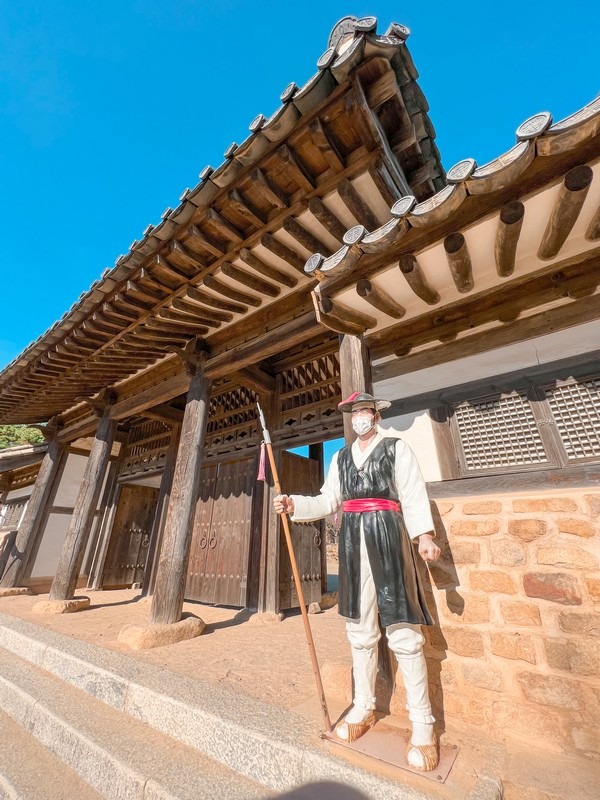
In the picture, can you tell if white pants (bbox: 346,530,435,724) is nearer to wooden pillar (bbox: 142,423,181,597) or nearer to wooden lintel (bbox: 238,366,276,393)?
wooden lintel (bbox: 238,366,276,393)

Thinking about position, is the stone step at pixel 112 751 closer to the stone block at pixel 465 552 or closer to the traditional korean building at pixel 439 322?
the traditional korean building at pixel 439 322

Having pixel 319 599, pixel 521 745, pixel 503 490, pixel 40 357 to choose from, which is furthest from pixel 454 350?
pixel 40 357

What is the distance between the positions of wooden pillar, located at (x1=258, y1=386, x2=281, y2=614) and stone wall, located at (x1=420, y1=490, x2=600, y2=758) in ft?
11.5

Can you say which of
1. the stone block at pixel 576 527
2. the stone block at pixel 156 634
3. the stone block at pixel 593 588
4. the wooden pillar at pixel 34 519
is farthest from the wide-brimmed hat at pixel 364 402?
the wooden pillar at pixel 34 519

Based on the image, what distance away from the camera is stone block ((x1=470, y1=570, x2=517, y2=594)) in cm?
182

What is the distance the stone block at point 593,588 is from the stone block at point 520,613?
260mm

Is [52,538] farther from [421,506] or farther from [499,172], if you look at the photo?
[499,172]

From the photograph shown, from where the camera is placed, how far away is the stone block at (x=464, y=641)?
1818mm

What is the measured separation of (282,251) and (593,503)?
10.4ft

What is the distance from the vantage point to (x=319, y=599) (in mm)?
5844

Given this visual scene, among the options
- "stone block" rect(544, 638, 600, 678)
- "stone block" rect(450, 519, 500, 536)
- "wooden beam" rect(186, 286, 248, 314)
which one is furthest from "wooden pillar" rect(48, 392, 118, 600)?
"stone block" rect(544, 638, 600, 678)

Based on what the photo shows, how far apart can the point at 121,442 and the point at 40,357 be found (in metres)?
4.25

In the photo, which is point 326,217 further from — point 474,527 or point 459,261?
point 474,527

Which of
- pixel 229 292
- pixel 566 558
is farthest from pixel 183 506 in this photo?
pixel 566 558
